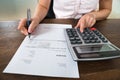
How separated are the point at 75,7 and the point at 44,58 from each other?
0.48 m

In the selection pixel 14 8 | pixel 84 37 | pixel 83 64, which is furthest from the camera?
pixel 14 8

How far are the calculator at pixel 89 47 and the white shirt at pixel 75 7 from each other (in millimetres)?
297

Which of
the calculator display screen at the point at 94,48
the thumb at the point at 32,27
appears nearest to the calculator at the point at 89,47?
the calculator display screen at the point at 94,48

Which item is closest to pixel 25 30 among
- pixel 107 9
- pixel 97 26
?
pixel 97 26

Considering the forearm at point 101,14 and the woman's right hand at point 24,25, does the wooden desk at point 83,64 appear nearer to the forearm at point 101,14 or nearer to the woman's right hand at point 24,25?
the woman's right hand at point 24,25

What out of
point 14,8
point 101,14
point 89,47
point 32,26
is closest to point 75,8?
point 101,14

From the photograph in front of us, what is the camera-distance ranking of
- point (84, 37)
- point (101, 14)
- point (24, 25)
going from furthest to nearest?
point (101, 14) < point (24, 25) < point (84, 37)

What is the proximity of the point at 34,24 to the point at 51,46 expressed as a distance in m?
0.17

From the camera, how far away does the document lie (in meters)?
0.41

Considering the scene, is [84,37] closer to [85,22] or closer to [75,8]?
[85,22]

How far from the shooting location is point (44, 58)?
0.46 metres

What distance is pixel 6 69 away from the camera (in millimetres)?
421

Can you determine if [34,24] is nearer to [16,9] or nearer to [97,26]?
[97,26]

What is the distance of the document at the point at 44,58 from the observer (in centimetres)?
41
